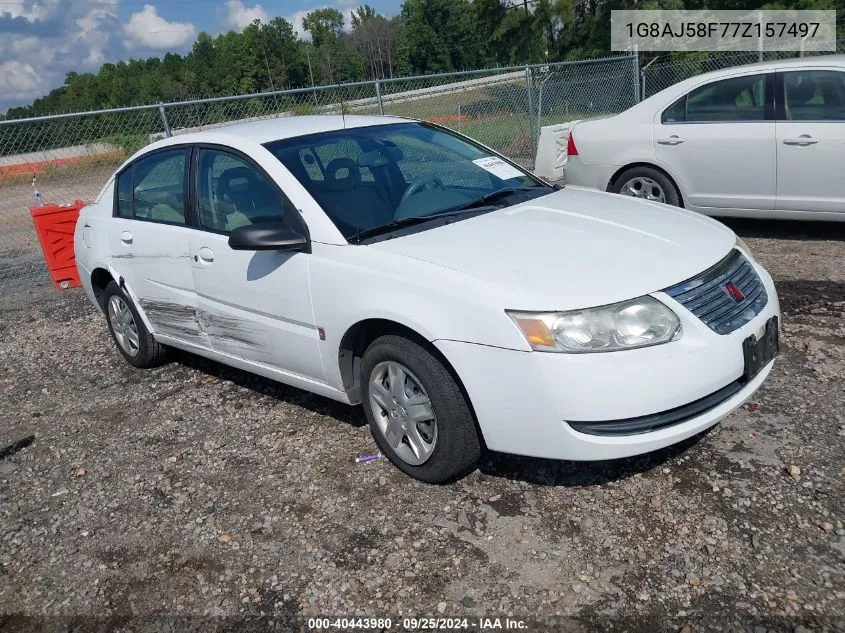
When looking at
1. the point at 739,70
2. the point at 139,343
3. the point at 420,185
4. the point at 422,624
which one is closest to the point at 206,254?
the point at 420,185

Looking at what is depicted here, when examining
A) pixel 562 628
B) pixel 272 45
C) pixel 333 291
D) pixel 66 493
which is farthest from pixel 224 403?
pixel 272 45

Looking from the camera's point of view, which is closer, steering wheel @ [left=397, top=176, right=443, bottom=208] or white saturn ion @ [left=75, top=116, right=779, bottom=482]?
white saturn ion @ [left=75, top=116, right=779, bottom=482]

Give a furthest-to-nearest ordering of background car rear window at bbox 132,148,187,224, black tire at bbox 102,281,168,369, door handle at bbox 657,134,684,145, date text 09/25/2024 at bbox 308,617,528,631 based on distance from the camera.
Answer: door handle at bbox 657,134,684,145, black tire at bbox 102,281,168,369, background car rear window at bbox 132,148,187,224, date text 09/25/2024 at bbox 308,617,528,631

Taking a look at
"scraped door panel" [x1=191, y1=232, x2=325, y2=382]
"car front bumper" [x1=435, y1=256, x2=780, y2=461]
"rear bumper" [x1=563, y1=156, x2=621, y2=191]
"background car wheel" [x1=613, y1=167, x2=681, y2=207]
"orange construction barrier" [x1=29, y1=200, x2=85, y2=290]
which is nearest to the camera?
"car front bumper" [x1=435, y1=256, x2=780, y2=461]

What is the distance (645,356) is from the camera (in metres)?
2.89

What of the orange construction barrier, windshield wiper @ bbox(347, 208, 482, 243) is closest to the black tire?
windshield wiper @ bbox(347, 208, 482, 243)

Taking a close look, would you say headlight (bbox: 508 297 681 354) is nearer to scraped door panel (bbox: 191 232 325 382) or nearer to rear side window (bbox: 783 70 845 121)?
scraped door panel (bbox: 191 232 325 382)

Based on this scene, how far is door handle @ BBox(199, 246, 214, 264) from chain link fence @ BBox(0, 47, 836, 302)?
175 inches

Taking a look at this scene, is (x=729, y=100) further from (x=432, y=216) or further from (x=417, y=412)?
(x=417, y=412)

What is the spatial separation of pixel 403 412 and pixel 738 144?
15.7ft

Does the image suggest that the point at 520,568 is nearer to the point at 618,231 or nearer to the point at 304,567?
the point at 304,567

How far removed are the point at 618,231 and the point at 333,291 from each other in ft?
4.39

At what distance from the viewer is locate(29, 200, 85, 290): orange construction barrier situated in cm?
810

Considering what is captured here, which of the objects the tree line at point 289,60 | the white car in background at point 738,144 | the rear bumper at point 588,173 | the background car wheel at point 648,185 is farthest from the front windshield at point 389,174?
the tree line at point 289,60
